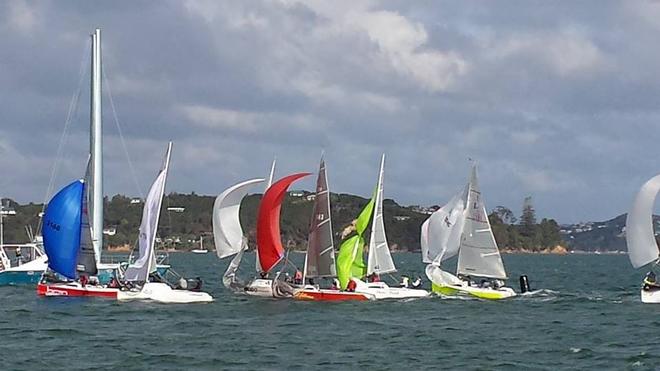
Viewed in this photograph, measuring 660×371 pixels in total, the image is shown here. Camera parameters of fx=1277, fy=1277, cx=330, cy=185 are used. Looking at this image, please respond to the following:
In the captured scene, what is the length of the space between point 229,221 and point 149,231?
23.0ft

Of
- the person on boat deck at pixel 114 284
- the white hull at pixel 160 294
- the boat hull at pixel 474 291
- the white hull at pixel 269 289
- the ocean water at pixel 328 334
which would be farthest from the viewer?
the boat hull at pixel 474 291

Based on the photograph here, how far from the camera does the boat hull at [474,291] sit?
5947 cm

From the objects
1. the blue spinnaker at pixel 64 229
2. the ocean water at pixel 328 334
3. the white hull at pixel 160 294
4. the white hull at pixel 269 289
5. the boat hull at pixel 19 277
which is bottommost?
the ocean water at pixel 328 334

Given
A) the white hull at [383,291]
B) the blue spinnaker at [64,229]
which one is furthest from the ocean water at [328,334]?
the blue spinnaker at [64,229]

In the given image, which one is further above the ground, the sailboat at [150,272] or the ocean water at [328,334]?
the sailboat at [150,272]

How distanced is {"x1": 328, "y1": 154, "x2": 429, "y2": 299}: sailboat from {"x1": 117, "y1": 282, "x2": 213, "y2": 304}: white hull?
696cm

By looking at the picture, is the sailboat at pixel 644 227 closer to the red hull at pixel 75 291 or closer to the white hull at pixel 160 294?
the white hull at pixel 160 294

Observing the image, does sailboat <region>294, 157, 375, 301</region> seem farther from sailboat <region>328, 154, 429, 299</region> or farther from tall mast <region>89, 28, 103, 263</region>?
tall mast <region>89, 28, 103, 263</region>

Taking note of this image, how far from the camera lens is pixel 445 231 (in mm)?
61562

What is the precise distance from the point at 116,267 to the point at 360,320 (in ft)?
64.1

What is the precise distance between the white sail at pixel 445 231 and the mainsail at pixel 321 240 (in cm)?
612

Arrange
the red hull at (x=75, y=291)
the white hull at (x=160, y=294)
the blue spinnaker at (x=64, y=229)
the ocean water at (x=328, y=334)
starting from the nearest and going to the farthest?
the ocean water at (x=328, y=334)
the white hull at (x=160, y=294)
the red hull at (x=75, y=291)
the blue spinnaker at (x=64, y=229)

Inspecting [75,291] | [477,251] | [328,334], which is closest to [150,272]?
[75,291]

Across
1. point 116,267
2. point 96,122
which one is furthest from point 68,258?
point 96,122
